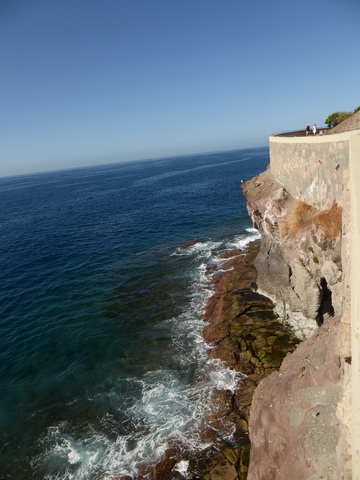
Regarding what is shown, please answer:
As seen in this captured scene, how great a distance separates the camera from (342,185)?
19312 millimetres

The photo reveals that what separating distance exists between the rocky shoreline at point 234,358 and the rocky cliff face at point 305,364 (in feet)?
→ 5.83

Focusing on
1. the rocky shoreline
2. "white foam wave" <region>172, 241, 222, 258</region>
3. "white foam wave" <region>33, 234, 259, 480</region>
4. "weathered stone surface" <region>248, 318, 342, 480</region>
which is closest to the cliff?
"weathered stone surface" <region>248, 318, 342, 480</region>

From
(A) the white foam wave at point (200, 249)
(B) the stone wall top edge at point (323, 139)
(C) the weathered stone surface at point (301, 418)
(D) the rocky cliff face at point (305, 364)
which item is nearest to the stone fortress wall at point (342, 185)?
(B) the stone wall top edge at point (323, 139)

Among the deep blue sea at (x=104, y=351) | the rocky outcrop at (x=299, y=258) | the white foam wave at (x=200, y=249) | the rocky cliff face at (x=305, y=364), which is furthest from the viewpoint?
the white foam wave at (x=200, y=249)

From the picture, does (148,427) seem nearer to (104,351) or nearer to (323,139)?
(104,351)

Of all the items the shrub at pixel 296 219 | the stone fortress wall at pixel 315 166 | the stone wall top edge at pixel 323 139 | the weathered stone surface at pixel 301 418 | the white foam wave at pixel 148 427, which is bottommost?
the white foam wave at pixel 148 427

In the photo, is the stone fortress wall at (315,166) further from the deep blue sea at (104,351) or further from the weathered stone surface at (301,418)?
the deep blue sea at (104,351)

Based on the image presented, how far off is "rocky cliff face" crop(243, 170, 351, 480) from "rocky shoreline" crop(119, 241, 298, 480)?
1776 mm

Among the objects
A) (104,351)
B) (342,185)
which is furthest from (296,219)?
(104,351)

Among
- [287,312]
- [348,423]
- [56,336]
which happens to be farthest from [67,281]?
[348,423]

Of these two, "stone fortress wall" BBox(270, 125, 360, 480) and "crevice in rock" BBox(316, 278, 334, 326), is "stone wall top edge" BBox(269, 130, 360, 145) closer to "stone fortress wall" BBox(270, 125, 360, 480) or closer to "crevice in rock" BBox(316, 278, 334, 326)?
"stone fortress wall" BBox(270, 125, 360, 480)

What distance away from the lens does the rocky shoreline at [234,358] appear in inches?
621

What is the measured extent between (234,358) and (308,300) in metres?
7.34

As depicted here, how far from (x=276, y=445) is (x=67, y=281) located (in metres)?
31.3
